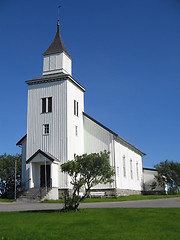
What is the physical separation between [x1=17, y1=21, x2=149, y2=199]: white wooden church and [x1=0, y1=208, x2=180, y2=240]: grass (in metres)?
18.7

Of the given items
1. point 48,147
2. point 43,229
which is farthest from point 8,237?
point 48,147

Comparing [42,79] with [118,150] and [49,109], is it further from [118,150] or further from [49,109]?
[118,150]

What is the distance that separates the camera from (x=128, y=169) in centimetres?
4441

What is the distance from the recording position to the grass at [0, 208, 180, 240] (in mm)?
10336

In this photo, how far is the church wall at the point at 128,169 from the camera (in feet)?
127

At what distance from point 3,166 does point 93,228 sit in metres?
44.3

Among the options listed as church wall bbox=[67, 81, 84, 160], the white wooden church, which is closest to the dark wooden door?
the white wooden church

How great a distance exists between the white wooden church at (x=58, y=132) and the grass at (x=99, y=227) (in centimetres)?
1869

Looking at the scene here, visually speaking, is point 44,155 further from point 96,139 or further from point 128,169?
point 128,169

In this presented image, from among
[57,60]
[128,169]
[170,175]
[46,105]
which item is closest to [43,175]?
[46,105]

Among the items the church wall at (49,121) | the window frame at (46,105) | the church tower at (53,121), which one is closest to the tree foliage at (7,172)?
the church tower at (53,121)

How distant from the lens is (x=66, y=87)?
1412 inches

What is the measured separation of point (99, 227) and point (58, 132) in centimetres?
2361

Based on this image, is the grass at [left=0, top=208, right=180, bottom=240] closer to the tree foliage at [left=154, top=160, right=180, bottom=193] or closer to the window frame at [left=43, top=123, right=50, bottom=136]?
the window frame at [left=43, top=123, right=50, bottom=136]
